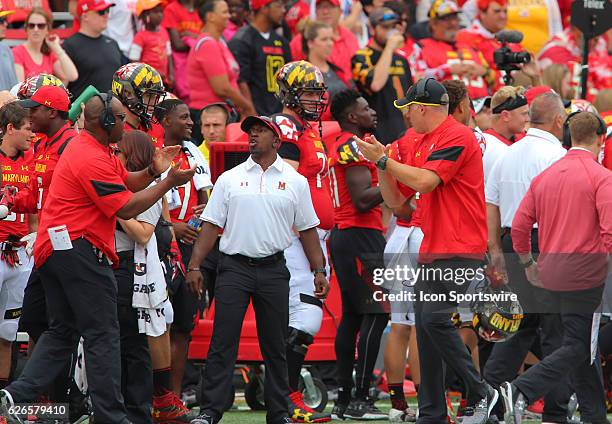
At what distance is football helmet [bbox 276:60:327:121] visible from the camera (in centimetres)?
1012

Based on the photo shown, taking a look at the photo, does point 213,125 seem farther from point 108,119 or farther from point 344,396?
point 108,119

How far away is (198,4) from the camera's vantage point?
1474cm

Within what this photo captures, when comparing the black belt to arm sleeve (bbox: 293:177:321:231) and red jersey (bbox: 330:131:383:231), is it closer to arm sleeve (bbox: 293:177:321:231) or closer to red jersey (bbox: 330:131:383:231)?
arm sleeve (bbox: 293:177:321:231)

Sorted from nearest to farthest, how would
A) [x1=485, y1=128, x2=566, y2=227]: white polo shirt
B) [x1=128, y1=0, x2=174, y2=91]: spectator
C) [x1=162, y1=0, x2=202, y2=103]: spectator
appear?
[x1=485, y1=128, x2=566, y2=227]: white polo shirt, [x1=128, y1=0, x2=174, y2=91]: spectator, [x1=162, y1=0, x2=202, y2=103]: spectator

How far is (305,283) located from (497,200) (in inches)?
65.3

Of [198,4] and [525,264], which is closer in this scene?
[525,264]

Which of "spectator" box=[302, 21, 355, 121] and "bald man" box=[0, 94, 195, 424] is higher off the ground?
"spectator" box=[302, 21, 355, 121]

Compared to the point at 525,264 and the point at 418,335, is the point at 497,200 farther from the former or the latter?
the point at 418,335

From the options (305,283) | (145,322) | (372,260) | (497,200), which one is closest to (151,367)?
(145,322)

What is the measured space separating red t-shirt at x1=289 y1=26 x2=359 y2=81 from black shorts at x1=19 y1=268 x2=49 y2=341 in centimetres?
598

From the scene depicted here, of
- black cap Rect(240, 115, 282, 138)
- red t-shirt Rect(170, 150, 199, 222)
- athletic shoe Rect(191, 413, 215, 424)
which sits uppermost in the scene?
black cap Rect(240, 115, 282, 138)

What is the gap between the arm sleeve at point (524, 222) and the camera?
9516 mm

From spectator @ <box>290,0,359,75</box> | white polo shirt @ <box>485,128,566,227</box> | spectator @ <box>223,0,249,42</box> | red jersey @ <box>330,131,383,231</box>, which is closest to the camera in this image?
white polo shirt @ <box>485,128,566,227</box>

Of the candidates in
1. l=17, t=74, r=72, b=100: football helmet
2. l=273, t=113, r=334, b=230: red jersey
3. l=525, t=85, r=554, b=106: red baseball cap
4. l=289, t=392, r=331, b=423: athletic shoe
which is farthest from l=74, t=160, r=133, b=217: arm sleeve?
l=525, t=85, r=554, b=106: red baseball cap
